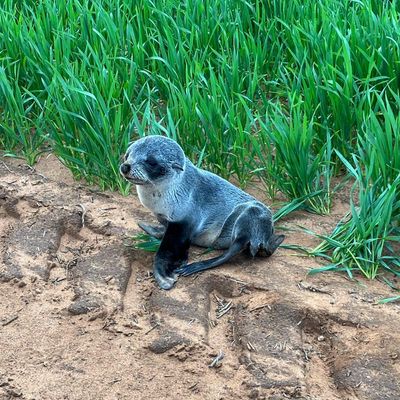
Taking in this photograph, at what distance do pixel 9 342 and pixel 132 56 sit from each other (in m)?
2.20

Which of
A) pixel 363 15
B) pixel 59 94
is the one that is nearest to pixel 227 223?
pixel 59 94

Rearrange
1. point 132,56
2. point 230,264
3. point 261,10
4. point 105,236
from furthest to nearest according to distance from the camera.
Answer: point 261,10, point 132,56, point 105,236, point 230,264

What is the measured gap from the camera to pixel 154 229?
374 centimetres

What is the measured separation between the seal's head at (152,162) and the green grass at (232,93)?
686 millimetres

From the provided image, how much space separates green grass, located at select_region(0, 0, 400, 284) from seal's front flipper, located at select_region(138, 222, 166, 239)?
473mm

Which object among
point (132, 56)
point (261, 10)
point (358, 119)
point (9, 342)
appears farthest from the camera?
point (261, 10)

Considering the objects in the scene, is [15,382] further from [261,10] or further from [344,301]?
[261,10]

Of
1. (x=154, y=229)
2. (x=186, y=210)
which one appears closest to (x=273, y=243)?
(x=186, y=210)

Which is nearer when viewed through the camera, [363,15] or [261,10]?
[363,15]

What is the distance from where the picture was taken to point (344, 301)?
3334 mm

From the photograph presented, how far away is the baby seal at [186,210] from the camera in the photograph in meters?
3.40

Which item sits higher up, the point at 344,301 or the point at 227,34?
the point at 227,34

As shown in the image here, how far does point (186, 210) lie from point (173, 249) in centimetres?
18

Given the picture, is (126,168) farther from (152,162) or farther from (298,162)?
(298,162)
